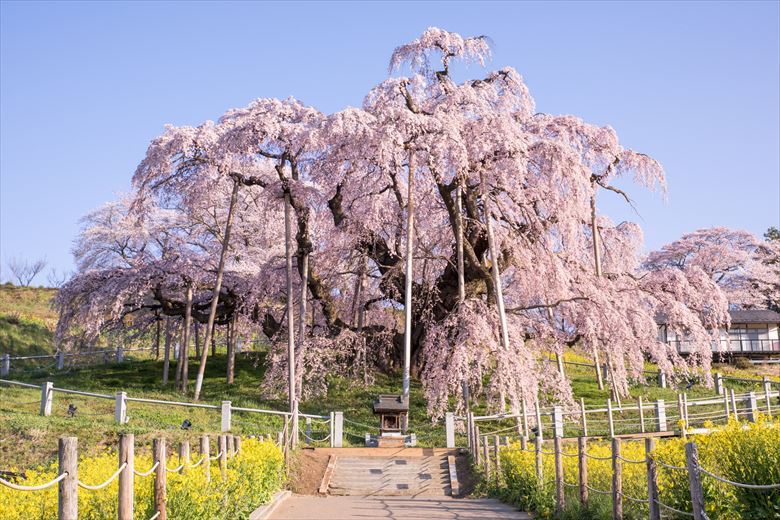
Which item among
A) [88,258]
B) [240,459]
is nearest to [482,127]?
[240,459]

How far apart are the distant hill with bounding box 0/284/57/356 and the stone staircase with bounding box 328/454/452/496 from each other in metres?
29.3

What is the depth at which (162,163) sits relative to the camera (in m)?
30.8

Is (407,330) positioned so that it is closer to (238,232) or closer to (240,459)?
(240,459)

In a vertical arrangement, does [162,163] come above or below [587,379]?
above

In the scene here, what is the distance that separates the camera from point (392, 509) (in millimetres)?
15375

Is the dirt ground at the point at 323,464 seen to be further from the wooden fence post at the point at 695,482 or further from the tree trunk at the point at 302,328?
the wooden fence post at the point at 695,482

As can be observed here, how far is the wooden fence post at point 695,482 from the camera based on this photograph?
317 inches

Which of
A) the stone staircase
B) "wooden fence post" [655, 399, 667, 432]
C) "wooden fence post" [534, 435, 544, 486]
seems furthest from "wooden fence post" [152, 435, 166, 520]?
"wooden fence post" [655, 399, 667, 432]

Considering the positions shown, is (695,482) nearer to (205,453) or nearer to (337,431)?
(205,453)

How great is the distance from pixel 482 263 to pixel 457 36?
8.31m

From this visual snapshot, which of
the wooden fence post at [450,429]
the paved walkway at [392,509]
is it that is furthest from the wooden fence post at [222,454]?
the wooden fence post at [450,429]

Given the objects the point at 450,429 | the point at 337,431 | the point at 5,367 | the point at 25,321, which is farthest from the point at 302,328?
the point at 25,321

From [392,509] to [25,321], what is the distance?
145 feet

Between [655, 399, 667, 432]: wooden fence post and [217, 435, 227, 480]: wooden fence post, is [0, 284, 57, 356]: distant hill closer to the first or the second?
[655, 399, 667, 432]: wooden fence post
